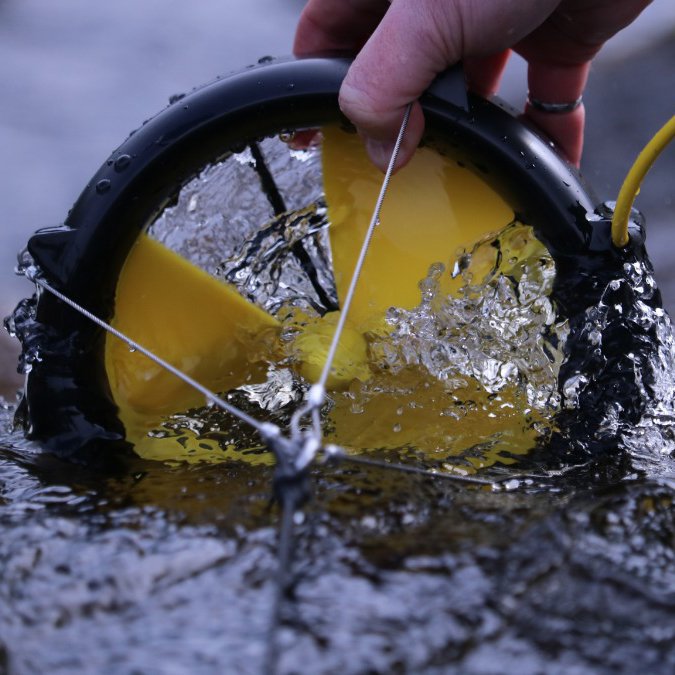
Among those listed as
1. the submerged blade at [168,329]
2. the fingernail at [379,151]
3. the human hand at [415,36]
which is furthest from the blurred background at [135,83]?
the fingernail at [379,151]

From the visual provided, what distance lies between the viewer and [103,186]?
4.07 ft

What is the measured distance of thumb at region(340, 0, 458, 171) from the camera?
117cm

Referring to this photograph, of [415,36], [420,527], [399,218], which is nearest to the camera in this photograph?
[420,527]

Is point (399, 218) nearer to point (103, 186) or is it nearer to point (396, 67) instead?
point (396, 67)

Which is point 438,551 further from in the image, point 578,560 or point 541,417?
point 541,417

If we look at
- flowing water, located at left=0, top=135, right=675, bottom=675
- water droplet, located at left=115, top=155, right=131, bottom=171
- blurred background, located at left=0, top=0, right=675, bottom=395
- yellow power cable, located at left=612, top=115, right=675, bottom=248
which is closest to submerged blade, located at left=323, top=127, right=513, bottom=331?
flowing water, located at left=0, top=135, right=675, bottom=675

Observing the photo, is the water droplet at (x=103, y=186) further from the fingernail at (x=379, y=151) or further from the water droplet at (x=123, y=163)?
the fingernail at (x=379, y=151)

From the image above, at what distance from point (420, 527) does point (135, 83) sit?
3.62 m

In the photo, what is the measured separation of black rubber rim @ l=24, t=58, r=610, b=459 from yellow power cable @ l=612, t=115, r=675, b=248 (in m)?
0.03

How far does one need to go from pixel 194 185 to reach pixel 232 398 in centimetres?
39

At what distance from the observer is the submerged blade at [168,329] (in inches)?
51.0

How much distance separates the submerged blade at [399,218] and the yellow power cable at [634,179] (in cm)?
18

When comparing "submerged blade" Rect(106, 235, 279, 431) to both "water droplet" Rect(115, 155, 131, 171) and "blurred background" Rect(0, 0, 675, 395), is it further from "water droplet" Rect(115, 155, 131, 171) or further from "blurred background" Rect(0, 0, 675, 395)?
"blurred background" Rect(0, 0, 675, 395)

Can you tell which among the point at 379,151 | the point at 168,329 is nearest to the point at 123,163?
Answer: the point at 168,329
